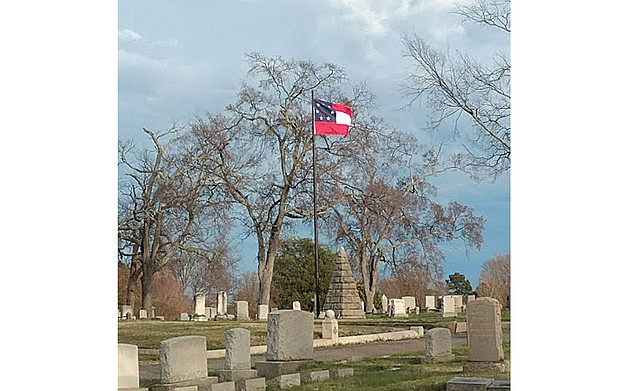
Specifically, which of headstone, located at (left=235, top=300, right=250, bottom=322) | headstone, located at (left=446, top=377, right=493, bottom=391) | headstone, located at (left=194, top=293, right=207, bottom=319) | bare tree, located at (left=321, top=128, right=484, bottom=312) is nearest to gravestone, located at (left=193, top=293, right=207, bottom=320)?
headstone, located at (left=194, top=293, right=207, bottom=319)

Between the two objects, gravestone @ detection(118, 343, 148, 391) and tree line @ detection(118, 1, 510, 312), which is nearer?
gravestone @ detection(118, 343, 148, 391)

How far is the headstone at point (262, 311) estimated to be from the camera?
6105 mm

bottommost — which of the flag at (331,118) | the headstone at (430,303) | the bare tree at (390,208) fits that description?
the headstone at (430,303)

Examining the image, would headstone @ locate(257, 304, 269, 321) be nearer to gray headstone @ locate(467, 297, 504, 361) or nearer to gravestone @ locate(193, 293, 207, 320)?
gravestone @ locate(193, 293, 207, 320)

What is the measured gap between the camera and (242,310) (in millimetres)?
6215

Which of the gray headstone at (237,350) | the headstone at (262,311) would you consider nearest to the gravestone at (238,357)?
the gray headstone at (237,350)

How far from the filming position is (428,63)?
229 inches

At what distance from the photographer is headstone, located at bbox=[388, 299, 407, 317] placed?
227 inches

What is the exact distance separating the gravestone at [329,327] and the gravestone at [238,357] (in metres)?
0.73

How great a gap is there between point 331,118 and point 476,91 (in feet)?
3.15

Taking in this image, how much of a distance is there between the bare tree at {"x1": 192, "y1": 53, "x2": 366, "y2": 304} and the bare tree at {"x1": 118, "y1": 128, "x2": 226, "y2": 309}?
153 mm

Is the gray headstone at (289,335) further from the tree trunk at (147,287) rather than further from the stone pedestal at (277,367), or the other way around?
the tree trunk at (147,287)

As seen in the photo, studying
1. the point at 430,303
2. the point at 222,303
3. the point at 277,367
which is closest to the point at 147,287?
the point at 222,303
